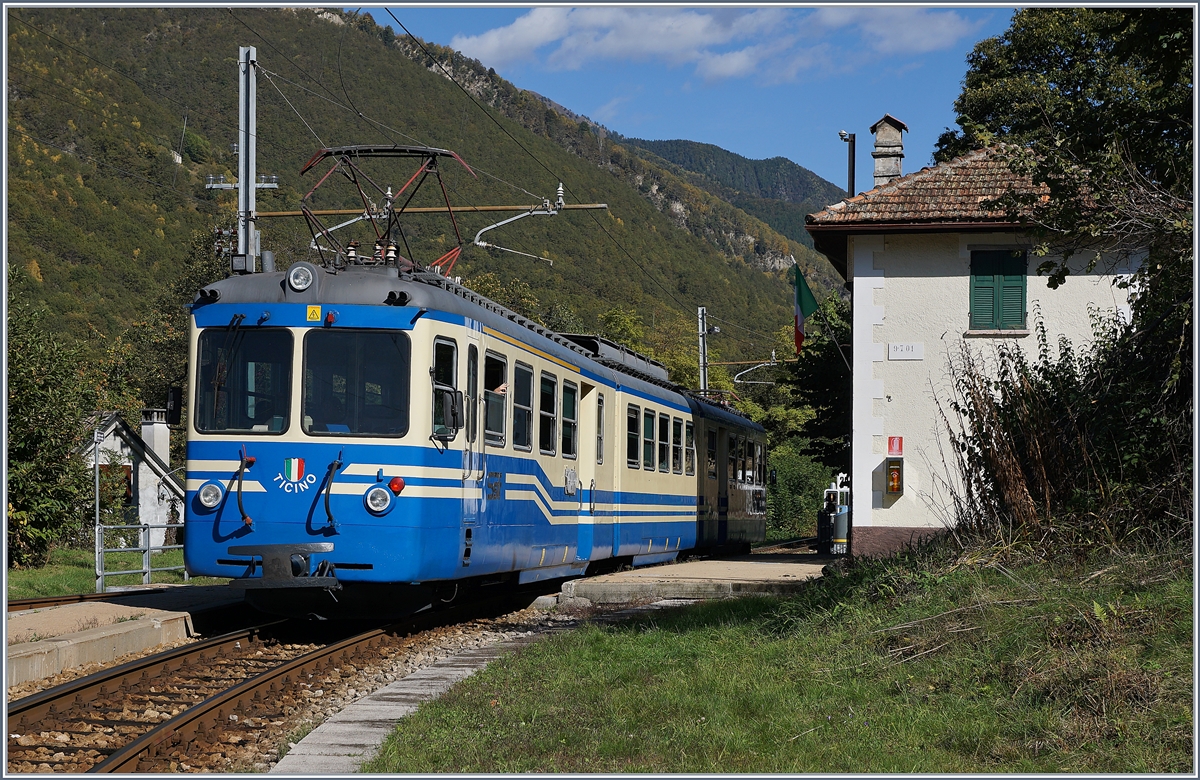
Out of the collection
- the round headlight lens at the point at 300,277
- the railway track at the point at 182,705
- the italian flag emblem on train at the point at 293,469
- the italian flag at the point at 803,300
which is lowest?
the railway track at the point at 182,705

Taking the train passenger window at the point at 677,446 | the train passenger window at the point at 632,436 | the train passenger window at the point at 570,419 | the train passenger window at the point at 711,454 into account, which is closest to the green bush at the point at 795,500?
the train passenger window at the point at 711,454

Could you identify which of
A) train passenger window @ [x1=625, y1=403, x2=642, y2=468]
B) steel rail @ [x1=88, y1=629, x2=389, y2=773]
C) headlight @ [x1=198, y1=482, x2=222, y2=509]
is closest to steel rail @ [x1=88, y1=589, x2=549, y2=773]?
steel rail @ [x1=88, y1=629, x2=389, y2=773]

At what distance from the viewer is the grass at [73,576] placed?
1873 centimetres

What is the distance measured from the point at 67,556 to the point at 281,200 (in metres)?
62.9

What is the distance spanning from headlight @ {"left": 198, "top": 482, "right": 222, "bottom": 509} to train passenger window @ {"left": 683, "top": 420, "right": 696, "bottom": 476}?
11208mm

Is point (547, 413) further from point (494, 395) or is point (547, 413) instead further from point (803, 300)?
point (803, 300)

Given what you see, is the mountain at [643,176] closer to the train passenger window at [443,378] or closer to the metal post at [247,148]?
the metal post at [247,148]

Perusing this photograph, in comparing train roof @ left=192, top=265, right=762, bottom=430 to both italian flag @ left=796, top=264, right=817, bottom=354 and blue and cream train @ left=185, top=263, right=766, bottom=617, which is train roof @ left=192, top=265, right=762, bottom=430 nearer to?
blue and cream train @ left=185, top=263, right=766, bottom=617

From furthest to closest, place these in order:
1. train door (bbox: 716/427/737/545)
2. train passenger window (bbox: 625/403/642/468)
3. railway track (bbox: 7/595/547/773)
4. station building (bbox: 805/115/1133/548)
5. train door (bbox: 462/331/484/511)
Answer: train door (bbox: 716/427/737/545) → station building (bbox: 805/115/1133/548) → train passenger window (bbox: 625/403/642/468) → train door (bbox: 462/331/484/511) → railway track (bbox: 7/595/547/773)

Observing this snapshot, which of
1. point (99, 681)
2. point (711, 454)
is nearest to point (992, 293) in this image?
point (711, 454)

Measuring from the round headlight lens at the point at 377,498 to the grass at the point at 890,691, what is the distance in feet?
5.62

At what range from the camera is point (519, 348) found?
1330 centimetres

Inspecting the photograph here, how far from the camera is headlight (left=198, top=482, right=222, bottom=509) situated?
1106 centimetres

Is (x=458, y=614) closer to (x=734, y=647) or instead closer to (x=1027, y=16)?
(x=734, y=647)
